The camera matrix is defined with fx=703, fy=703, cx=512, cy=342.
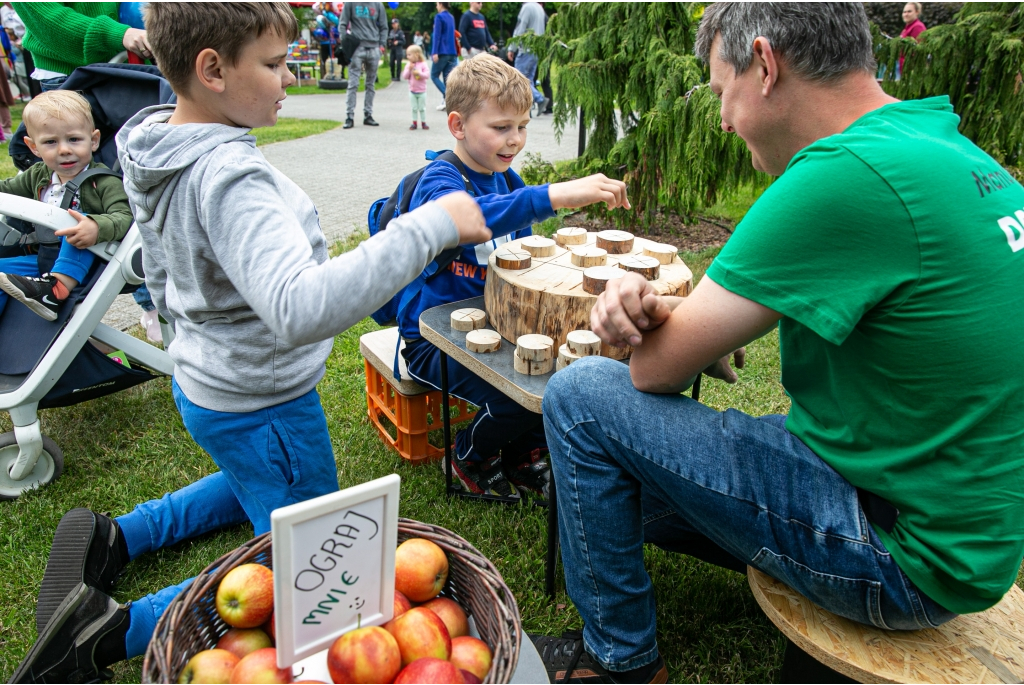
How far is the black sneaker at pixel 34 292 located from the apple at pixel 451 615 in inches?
82.6

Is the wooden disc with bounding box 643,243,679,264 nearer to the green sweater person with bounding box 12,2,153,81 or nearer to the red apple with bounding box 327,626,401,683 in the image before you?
the red apple with bounding box 327,626,401,683

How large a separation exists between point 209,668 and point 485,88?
2002 mm

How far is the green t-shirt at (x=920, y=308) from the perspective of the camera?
3.97 ft

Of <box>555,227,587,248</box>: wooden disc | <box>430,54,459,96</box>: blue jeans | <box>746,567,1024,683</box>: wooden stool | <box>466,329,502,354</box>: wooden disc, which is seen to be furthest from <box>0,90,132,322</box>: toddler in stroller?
<box>430,54,459,96</box>: blue jeans

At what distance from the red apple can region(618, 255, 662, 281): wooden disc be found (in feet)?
4.24

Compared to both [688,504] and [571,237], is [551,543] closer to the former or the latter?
[688,504]

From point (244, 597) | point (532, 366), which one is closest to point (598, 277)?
point (532, 366)

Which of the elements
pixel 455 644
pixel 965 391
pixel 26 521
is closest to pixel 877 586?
pixel 965 391

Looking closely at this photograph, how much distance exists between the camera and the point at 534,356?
Answer: 187 cm

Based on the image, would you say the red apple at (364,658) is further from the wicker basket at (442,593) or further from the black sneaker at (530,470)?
the black sneaker at (530,470)

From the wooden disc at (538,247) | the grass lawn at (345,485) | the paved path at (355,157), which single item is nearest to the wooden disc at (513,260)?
the wooden disc at (538,247)

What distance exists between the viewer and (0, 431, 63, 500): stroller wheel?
264 cm

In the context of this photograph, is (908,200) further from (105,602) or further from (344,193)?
(344,193)

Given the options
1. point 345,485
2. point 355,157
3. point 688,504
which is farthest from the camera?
point 355,157
